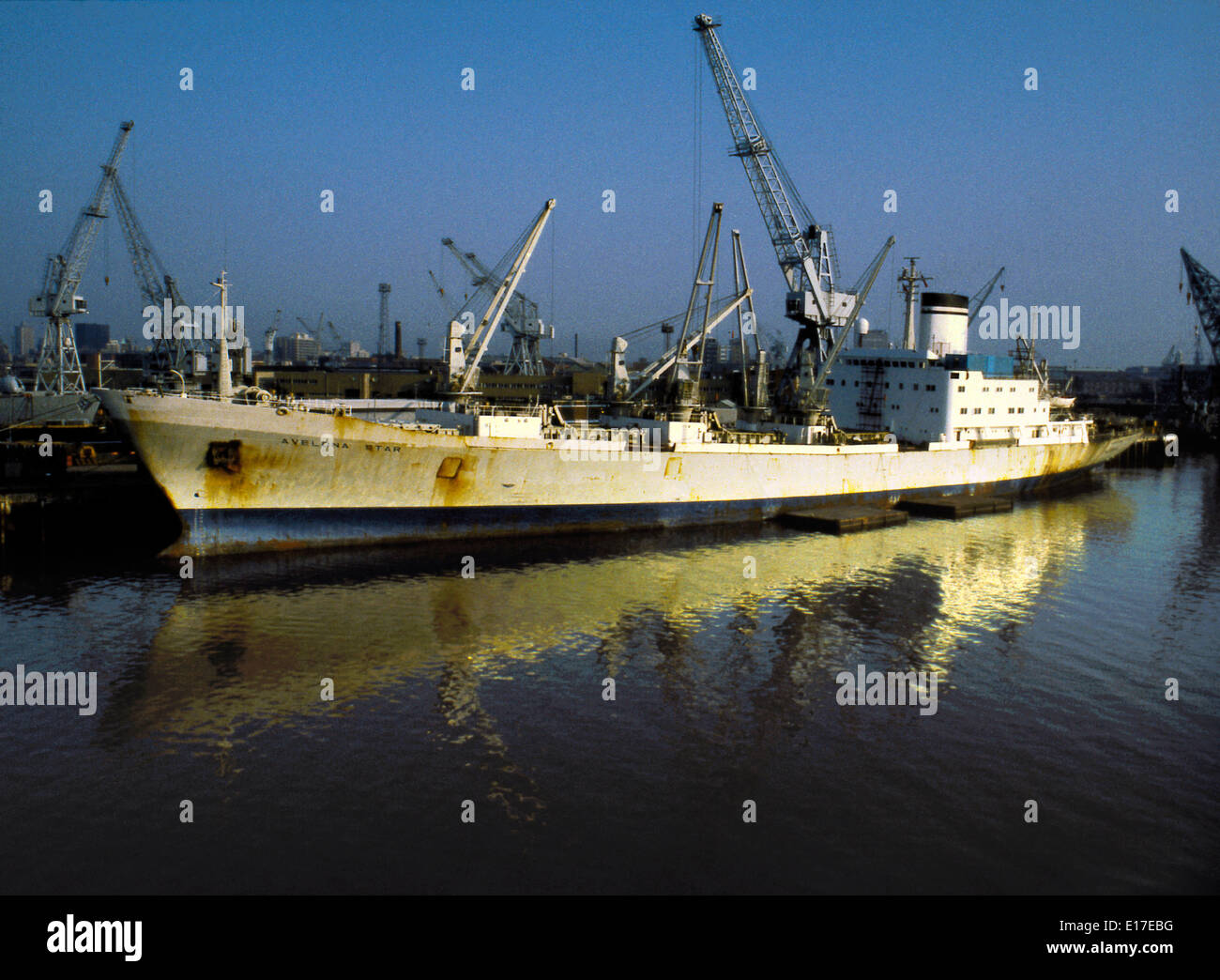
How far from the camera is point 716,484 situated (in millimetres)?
36375

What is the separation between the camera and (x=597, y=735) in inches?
609

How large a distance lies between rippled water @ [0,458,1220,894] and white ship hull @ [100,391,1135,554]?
200 centimetres

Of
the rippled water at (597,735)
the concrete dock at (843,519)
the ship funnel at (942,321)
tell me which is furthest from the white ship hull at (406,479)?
the ship funnel at (942,321)

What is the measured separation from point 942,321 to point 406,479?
3514 centimetres

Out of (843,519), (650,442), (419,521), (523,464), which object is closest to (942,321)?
(843,519)

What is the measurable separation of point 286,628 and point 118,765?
7.04 metres

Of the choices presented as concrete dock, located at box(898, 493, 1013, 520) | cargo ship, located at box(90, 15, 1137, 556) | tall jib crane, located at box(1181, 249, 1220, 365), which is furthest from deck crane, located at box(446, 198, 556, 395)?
tall jib crane, located at box(1181, 249, 1220, 365)

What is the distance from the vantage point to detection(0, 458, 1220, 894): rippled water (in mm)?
11656

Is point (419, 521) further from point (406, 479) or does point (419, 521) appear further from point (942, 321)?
point (942, 321)

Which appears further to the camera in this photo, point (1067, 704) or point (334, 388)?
point (334, 388)

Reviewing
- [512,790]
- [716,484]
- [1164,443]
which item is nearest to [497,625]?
[512,790]

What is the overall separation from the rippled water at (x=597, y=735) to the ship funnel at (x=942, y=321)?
25.1 m

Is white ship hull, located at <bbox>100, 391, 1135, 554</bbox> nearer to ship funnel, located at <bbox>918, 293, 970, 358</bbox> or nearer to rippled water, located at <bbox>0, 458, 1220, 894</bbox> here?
rippled water, located at <bbox>0, 458, 1220, 894</bbox>
